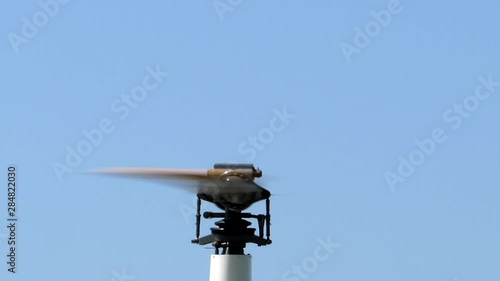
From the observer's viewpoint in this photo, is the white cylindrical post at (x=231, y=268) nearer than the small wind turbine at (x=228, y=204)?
No

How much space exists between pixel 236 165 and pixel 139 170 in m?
3.01

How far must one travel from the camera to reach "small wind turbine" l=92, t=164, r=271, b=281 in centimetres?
2903

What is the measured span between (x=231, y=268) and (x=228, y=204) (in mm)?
2460

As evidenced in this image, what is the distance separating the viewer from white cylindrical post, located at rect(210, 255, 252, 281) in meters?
31.2

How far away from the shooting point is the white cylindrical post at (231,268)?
31234 millimetres

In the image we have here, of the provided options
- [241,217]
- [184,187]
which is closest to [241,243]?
[241,217]

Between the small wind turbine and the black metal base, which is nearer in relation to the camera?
the small wind turbine

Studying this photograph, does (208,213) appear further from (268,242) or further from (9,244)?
(9,244)

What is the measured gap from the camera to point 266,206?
30844mm

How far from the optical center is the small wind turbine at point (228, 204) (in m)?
29.0

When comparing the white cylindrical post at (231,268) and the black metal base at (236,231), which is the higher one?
the black metal base at (236,231)

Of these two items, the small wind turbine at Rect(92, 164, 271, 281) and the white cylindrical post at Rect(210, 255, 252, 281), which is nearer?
the small wind turbine at Rect(92, 164, 271, 281)

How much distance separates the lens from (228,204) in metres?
30.2

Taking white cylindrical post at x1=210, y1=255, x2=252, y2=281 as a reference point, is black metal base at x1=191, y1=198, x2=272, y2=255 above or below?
above
